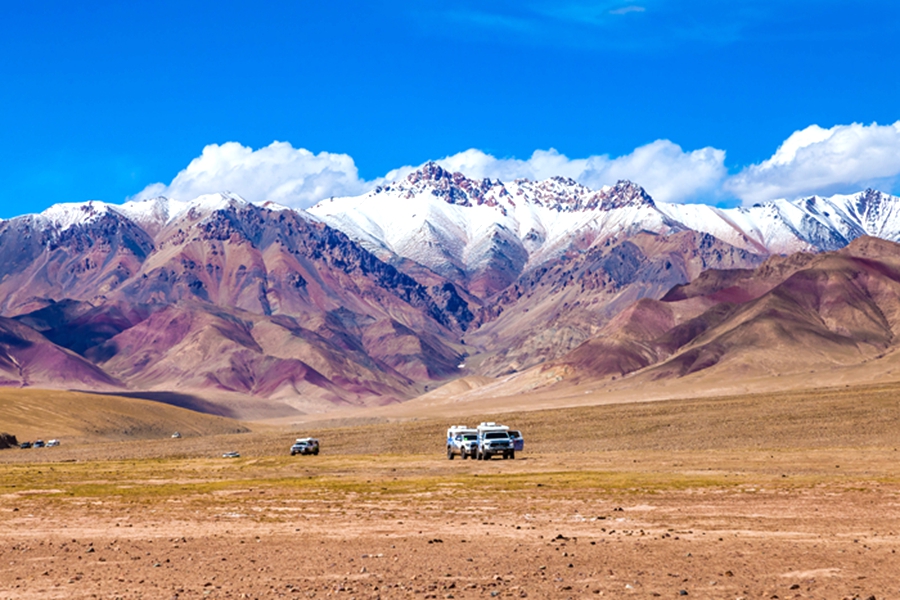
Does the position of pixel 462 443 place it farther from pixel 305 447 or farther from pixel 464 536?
pixel 464 536

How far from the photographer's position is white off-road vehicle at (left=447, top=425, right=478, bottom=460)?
73.9m

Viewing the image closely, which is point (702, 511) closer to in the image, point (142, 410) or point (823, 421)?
point (823, 421)

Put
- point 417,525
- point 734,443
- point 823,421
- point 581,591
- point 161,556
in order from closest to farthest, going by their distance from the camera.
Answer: point 581,591 → point 161,556 → point 417,525 → point 734,443 → point 823,421

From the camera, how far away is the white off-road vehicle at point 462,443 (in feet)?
243

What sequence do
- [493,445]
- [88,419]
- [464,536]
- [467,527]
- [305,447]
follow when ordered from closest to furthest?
[464,536]
[467,527]
[493,445]
[305,447]
[88,419]

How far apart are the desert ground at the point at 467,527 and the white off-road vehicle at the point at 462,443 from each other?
2043 millimetres

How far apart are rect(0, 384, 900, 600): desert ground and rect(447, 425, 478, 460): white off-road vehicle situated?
204 cm

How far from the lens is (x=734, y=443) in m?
88.0

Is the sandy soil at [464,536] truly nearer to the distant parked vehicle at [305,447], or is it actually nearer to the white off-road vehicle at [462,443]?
the white off-road vehicle at [462,443]

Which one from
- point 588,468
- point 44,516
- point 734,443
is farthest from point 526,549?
point 734,443

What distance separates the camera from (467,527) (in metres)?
33.3

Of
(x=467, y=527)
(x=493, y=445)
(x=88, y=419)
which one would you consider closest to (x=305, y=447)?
(x=493, y=445)

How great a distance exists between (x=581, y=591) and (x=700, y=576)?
3.11 meters

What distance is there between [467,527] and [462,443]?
41.6 m
